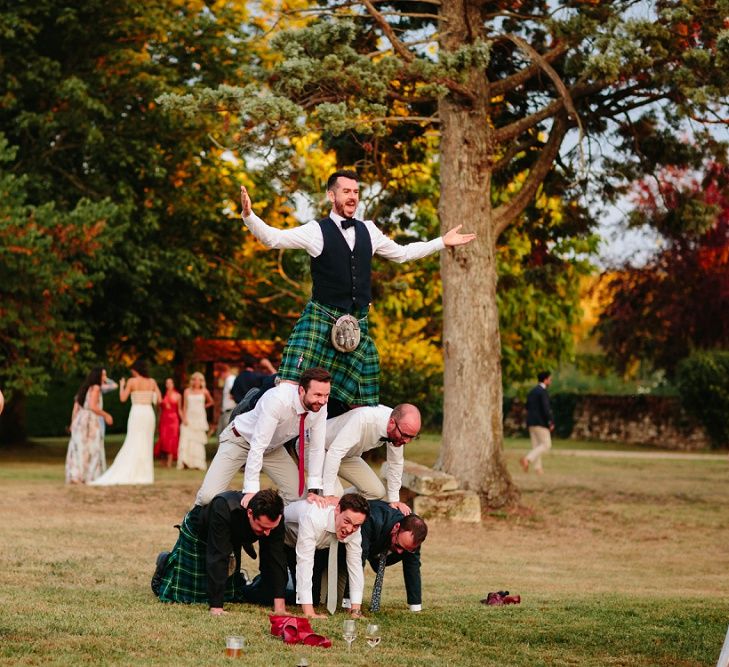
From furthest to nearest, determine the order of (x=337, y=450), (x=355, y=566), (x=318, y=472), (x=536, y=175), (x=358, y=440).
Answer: (x=536, y=175)
(x=358, y=440)
(x=337, y=450)
(x=318, y=472)
(x=355, y=566)

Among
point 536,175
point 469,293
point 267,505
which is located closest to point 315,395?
point 267,505

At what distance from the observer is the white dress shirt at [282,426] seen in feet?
27.3

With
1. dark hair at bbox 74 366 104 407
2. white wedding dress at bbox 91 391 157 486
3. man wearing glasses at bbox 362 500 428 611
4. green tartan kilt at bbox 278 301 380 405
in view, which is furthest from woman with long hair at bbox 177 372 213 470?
man wearing glasses at bbox 362 500 428 611

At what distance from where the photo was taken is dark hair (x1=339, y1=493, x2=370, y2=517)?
7.97 m

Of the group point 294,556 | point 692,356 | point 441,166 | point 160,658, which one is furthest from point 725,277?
point 160,658

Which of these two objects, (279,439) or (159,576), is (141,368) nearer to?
(159,576)

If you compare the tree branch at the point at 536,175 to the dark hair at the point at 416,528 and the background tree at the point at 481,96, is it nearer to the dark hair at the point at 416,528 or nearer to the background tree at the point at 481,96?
the background tree at the point at 481,96

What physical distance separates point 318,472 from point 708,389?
2629 centimetres

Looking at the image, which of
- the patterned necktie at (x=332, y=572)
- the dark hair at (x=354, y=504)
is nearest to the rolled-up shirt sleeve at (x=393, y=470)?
the patterned necktie at (x=332, y=572)

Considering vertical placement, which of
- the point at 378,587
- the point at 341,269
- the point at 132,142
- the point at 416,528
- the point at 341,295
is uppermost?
the point at 132,142

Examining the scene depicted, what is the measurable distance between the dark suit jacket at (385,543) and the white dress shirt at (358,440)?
9.0 inches

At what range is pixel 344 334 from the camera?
29.0 feet

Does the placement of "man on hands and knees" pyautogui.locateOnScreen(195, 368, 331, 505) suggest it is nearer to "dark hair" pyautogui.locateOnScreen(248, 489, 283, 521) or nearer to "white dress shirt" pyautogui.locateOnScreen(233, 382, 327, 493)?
"white dress shirt" pyautogui.locateOnScreen(233, 382, 327, 493)

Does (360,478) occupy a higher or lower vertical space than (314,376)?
lower
